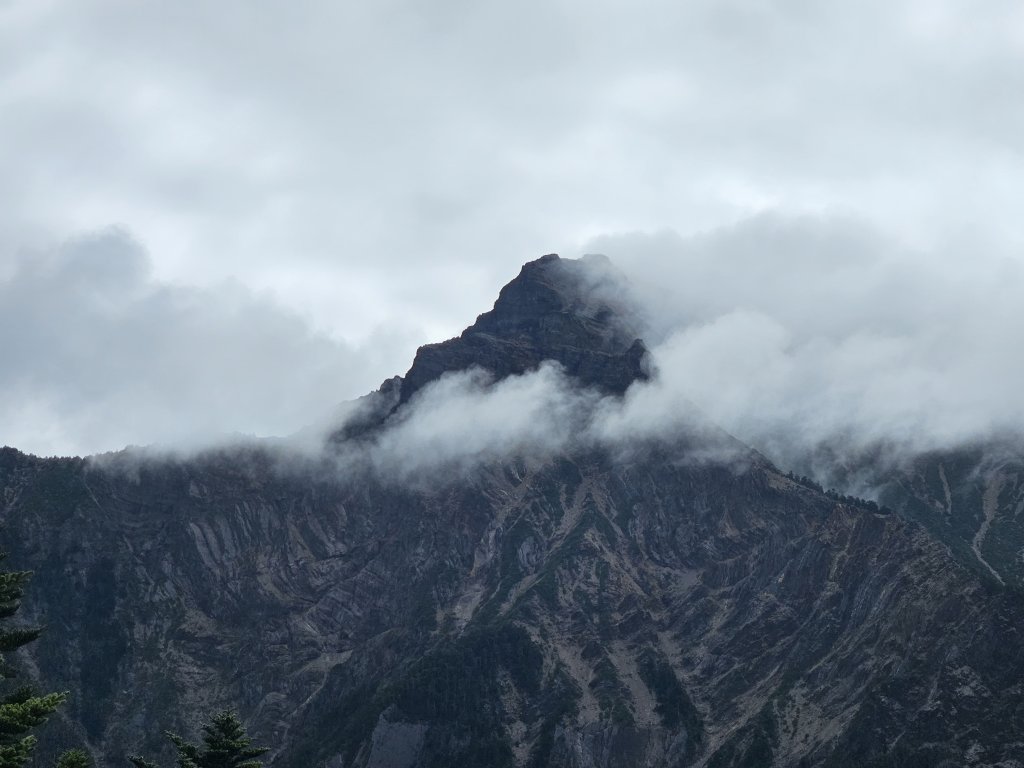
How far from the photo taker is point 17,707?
84.7 m

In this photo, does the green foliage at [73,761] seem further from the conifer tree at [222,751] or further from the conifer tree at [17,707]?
the conifer tree at [222,751]

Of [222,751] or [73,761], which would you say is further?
[222,751]

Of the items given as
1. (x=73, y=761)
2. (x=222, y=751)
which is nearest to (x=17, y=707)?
(x=73, y=761)

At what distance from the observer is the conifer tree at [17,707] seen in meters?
84.8

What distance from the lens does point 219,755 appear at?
363 feet

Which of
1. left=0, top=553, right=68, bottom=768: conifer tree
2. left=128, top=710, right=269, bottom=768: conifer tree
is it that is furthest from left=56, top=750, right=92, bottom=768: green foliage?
left=128, top=710, right=269, bottom=768: conifer tree

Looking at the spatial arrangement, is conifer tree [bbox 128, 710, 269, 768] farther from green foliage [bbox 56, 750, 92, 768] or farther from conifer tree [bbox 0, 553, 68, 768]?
green foliage [bbox 56, 750, 92, 768]

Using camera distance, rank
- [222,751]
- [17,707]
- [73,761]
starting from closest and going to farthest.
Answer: [17,707] → [73,761] → [222,751]

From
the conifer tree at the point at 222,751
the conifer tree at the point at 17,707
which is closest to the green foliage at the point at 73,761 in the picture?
the conifer tree at the point at 17,707

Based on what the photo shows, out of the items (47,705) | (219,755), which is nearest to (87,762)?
(47,705)

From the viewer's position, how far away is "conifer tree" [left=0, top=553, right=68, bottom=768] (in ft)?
278

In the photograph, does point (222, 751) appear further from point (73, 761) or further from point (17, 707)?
point (17, 707)

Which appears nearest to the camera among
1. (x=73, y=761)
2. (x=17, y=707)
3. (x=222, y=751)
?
(x=17, y=707)

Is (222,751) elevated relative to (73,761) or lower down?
lower down
